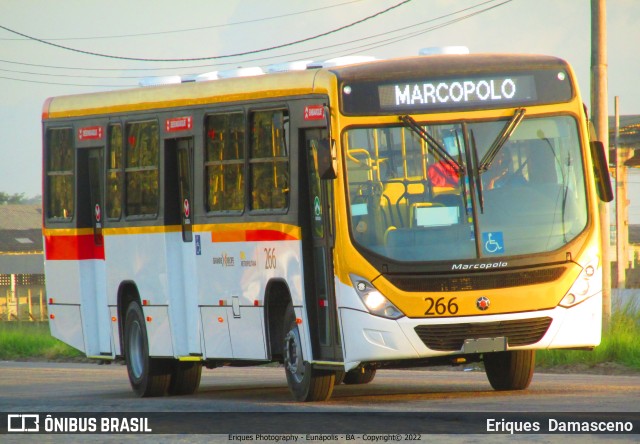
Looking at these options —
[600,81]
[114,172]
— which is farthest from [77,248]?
[600,81]

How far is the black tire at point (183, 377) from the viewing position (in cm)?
1789

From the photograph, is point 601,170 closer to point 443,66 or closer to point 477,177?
point 477,177

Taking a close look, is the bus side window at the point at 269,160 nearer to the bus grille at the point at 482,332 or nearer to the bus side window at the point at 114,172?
the bus grille at the point at 482,332

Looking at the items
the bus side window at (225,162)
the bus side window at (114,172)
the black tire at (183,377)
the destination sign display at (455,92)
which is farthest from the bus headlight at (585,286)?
the bus side window at (114,172)

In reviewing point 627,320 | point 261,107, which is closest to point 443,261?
point 261,107

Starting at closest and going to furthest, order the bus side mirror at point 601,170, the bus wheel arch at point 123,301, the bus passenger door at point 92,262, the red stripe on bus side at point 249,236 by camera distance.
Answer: the bus side mirror at point 601,170
the red stripe on bus side at point 249,236
the bus wheel arch at point 123,301
the bus passenger door at point 92,262

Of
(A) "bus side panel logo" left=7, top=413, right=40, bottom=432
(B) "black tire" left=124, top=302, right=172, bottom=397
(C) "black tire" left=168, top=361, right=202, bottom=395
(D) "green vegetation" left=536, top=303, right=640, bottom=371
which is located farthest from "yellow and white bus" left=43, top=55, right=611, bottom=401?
(D) "green vegetation" left=536, top=303, right=640, bottom=371

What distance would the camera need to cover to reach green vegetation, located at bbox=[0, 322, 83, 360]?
31184 mm

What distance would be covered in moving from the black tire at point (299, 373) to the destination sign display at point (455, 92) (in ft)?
7.60

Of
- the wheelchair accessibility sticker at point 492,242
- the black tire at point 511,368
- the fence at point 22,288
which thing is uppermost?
the wheelchair accessibility sticker at point 492,242

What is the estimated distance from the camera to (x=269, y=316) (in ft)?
49.4

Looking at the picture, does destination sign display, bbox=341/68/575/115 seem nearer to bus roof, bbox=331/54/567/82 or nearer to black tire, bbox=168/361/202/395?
bus roof, bbox=331/54/567/82

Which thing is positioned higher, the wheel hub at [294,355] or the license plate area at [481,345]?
the license plate area at [481,345]

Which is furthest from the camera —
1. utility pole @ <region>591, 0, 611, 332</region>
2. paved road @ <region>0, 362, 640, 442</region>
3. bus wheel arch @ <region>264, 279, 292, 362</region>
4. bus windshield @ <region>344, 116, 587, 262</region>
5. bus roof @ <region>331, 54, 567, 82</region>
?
utility pole @ <region>591, 0, 611, 332</region>
